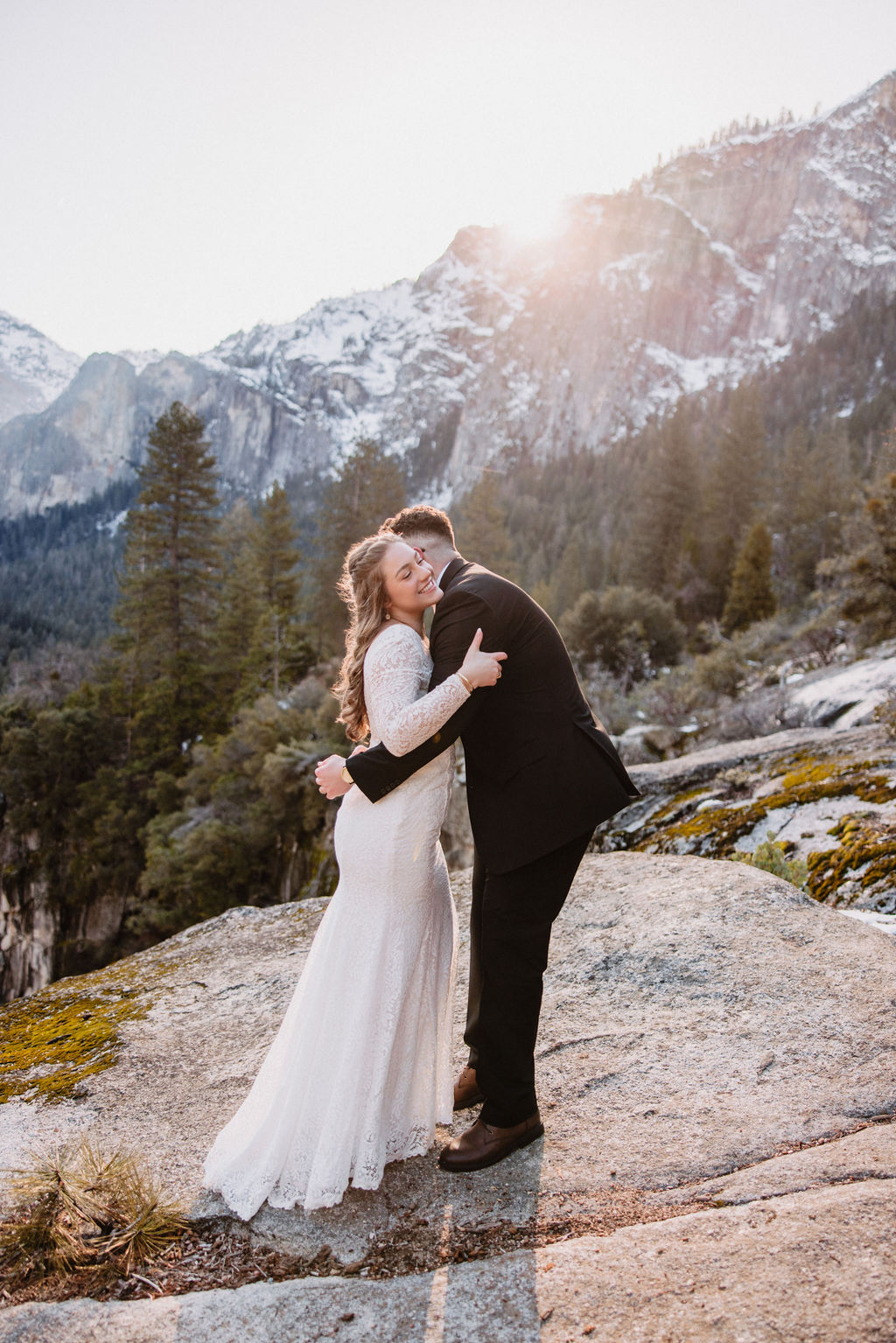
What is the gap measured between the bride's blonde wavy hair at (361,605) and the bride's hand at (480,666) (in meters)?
0.44

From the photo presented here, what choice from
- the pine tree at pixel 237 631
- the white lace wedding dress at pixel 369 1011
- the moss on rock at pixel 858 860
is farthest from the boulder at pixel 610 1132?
the pine tree at pixel 237 631

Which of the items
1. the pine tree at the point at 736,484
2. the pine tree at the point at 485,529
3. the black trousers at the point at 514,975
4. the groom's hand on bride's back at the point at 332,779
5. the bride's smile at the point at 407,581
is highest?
the pine tree at the point at 736,484

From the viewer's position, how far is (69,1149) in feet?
9.20

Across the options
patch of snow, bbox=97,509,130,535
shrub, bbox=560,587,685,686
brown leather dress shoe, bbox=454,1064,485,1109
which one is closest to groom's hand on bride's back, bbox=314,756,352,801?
brown leather dress shoe, bbox=454,1064,485,1109

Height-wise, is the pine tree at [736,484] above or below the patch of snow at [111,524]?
below

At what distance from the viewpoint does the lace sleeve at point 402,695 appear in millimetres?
2389

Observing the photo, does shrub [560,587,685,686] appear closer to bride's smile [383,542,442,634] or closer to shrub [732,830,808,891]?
shrub [732,830,808,891]

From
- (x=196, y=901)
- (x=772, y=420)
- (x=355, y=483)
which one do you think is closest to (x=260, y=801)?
(x=196, y=901)

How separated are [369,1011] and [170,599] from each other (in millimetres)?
27590

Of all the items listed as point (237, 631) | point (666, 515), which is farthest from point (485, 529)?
point (666, 515)

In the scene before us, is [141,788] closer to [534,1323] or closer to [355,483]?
[355,483]

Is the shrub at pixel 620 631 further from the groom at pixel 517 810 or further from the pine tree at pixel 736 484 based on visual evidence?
the groom at pixel 517 810

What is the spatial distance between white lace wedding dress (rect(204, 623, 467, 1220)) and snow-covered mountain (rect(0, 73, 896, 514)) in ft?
497

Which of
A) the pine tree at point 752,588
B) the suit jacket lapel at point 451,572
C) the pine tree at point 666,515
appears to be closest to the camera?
the suit jacket lapel at point 451,572
